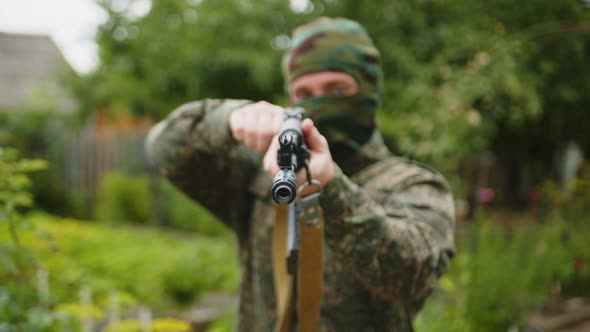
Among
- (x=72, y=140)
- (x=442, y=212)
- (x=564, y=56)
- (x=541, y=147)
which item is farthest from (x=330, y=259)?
(x=541, y=147)

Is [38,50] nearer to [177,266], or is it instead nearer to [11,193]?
[177,266]

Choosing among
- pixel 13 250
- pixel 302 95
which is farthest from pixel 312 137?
pixel 13 250

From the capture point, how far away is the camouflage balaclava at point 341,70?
1427 millimetres

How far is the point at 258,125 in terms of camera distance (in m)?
1.12

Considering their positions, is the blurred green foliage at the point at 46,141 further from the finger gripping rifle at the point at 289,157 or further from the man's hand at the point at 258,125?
the finger gripping rifle at the point at 289,157

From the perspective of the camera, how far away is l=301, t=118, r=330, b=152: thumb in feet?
3.06

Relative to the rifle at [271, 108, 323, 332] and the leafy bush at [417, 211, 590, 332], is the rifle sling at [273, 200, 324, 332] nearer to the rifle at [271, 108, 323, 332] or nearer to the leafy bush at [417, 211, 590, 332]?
the rifle at [271, 108, 323, 332]

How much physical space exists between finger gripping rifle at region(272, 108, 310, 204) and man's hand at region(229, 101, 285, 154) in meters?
0.12

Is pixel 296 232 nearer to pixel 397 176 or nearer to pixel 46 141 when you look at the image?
pixel 397 176

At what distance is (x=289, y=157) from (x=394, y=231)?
0.42 m

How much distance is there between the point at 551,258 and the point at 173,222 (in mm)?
6462

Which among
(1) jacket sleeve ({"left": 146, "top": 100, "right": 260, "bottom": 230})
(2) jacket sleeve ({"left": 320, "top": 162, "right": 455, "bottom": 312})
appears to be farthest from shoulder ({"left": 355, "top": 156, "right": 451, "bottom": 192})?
(1) jacket sleeve ({"left": 146, "top": 100, "right": 260, "bottom": 230})

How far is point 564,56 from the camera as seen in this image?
17.4ft

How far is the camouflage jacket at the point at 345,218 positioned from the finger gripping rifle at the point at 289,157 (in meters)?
0.17
